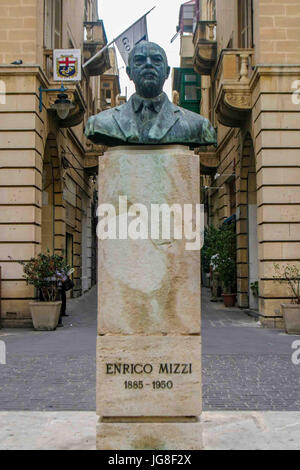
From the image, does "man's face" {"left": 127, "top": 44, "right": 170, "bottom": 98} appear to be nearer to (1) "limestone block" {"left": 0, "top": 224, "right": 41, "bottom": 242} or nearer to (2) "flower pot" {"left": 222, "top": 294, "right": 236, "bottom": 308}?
(1) "limestone block" {"left": 0, "top": 224, "right": 41, "bottom": 242}

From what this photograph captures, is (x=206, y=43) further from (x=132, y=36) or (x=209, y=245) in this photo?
(x=209, y=245)

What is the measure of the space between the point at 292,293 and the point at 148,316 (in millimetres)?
9787

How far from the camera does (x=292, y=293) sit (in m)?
13.7

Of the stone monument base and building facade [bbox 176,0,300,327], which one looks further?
building facade [bbox 176,0,300,327]

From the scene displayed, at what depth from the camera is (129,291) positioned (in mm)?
4684

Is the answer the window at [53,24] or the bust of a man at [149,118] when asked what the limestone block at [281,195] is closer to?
the window at [53,24]

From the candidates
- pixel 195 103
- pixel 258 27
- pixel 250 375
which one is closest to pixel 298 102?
pixel 258 27

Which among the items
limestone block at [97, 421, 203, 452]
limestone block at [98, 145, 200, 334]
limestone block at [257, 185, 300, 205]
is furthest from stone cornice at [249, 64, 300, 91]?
limestone block at [97, 421, 203, 452]

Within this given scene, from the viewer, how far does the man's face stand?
4.88 metres

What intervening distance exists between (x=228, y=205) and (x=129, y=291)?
19.3 m

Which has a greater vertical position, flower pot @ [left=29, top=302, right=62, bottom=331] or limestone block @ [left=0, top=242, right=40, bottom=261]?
limestone block @ [left=0, top=242, right=40, bottom=261]

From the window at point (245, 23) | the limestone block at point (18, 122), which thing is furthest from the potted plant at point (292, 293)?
the limestone block at point (18, 122)

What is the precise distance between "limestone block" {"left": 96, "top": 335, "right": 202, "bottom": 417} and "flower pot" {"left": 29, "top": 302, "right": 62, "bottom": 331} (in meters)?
9.33

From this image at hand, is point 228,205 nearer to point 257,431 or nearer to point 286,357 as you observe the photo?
point 286,357
